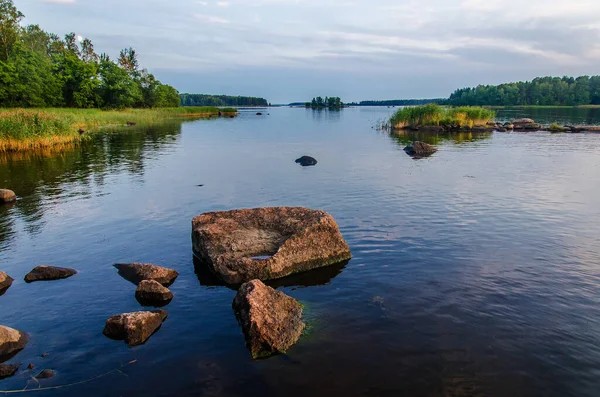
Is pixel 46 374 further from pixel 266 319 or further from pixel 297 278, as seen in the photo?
pixel 297 278

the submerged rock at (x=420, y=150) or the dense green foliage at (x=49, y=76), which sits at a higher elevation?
the dense green foliage at (x=49, y=76)

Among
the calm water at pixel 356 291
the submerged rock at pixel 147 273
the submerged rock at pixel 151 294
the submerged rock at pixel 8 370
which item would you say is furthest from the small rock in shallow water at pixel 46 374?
the submerged rock at pixel 147 273

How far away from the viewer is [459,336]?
33.1 ft

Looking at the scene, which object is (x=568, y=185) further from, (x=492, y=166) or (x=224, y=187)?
(x=224, y=187)

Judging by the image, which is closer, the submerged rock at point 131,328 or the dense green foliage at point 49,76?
the submerged rock at point 131,328

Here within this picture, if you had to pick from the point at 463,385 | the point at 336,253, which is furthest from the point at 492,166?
the point at 463,385

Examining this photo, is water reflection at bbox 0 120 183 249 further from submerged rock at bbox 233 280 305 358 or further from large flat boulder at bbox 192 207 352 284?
submerged rock at bbox 233 280 305 358

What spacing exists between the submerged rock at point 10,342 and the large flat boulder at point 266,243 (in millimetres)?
5563

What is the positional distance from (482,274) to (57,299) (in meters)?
13.5

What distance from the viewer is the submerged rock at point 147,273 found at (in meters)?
13.3

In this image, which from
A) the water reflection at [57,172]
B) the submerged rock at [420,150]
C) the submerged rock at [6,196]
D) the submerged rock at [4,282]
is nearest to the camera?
the submerged rock at [4,282]

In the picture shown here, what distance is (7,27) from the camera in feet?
298

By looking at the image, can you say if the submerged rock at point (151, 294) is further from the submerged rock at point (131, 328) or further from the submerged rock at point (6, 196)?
the submerged rock at point (6, 196)

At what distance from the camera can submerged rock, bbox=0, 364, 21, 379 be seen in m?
8.66
